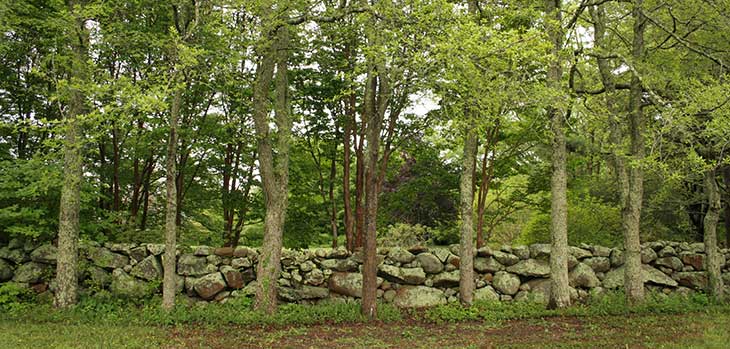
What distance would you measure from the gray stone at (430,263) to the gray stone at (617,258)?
4.03 m

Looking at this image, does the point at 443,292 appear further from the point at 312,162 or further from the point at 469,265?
the point at 312,162

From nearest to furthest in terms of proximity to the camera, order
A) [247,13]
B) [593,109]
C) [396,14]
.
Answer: [396,14], [247,13], [593,109]

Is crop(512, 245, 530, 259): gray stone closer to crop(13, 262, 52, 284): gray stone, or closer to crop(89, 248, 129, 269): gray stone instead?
crop(89, 248, 129, 269): gray stone

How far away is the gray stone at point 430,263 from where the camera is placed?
10508 mm

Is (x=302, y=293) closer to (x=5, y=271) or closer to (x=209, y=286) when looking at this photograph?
(x=209, y=286)

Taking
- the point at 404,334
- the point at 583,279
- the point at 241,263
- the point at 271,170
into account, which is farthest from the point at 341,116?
the point at 583,279

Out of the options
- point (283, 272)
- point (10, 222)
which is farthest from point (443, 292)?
point (10, 222)

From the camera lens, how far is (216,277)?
988cm

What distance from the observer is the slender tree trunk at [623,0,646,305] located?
389 inches

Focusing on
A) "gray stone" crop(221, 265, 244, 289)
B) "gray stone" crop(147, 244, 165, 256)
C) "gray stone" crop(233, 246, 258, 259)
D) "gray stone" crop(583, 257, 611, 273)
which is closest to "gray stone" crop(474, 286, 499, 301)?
"gray stone" crop(583, 257, 611, 273)

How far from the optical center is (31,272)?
9.59m

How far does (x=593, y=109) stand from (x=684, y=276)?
5035mm

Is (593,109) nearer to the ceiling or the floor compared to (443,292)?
nearer to the ceiling

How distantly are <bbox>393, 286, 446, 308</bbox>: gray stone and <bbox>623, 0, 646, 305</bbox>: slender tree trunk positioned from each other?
3735 mm
